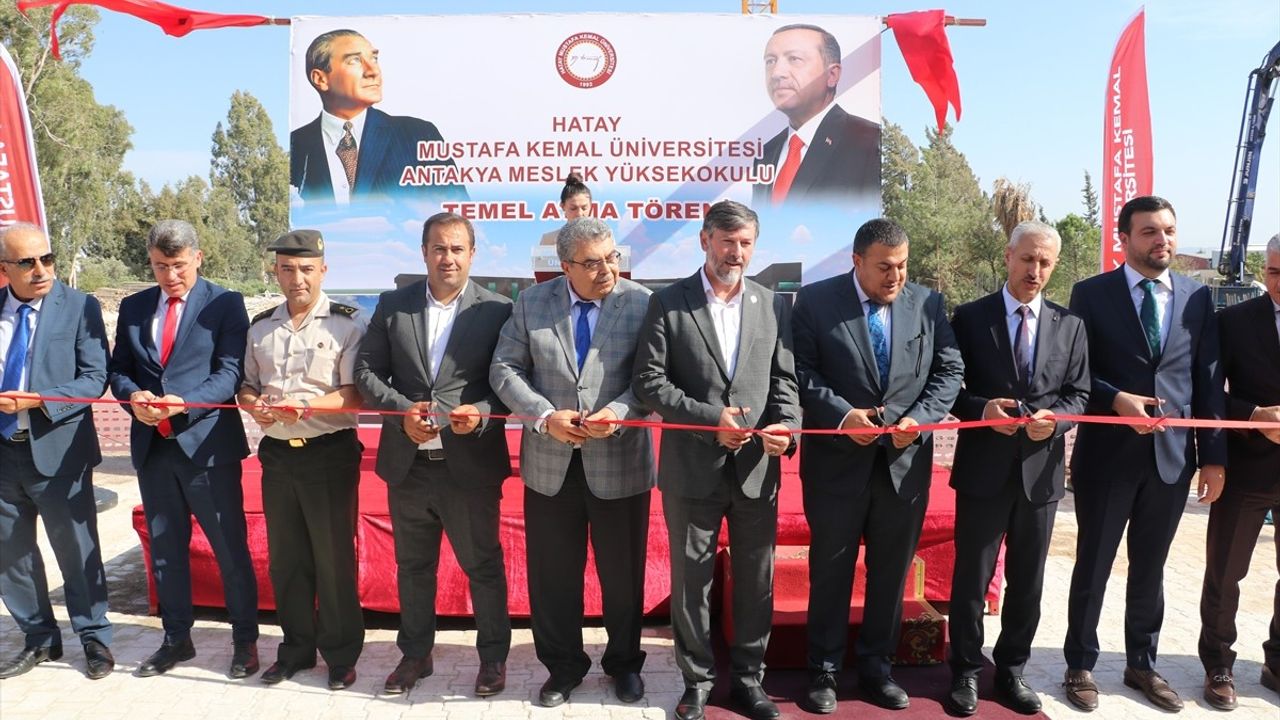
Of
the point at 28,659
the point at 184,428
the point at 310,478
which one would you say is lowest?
the point at 28,659

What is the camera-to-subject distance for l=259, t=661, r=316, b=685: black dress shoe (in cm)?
360

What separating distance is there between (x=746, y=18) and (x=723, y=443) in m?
4.24

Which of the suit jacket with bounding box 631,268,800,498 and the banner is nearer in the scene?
the suit jacket with bounding box 631,268,800,498

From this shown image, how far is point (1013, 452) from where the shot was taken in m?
3.28

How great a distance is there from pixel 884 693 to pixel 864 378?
123 cm

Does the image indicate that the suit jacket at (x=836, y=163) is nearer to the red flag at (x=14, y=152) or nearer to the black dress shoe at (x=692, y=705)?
the black dress shoe at (x=692, y=705)

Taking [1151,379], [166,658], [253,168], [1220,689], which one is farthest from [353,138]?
[253,168]

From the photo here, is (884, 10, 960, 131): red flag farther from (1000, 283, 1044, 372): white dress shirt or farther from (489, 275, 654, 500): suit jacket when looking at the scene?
(489, 275, 654, 500): suit jacket

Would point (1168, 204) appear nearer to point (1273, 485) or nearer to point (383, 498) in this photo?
point (1273, 485)

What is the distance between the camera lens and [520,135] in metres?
6.42

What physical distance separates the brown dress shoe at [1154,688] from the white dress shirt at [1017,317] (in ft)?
4.55

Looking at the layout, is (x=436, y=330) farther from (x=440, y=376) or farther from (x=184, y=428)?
(x=184, y=428)

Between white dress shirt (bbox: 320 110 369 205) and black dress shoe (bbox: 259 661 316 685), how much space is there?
12.7 ft

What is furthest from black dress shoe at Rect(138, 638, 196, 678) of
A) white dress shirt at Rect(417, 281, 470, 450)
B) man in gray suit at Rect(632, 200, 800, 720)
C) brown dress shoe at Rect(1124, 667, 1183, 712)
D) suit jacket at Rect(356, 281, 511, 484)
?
brown dress shoe at Rect(1124, 667, 1183, 712)
